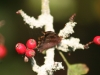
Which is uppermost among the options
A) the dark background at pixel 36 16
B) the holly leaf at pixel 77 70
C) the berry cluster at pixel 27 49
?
the dark background at pixel 36 16

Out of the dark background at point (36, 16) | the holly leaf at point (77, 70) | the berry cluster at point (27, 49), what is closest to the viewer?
the berry cluster at point (27, 49)

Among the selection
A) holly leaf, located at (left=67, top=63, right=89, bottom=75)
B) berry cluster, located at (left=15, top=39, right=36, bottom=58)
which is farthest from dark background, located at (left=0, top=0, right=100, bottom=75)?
berry cluster, located at (left=15, top=39, right=36, bottom=58)

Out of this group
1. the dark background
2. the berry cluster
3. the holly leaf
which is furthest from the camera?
the dark background

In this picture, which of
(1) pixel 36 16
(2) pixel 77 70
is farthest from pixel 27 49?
(1) pixel 36 16

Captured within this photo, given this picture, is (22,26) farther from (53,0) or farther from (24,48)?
(24,48)

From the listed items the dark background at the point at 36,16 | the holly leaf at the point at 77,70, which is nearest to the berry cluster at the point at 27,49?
the holly leaf at the point at 77,70

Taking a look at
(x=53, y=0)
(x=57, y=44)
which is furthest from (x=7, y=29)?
(x=57, y=44)

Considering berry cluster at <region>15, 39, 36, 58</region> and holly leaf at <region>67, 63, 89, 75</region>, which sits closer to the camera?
berry cluster at <region>15, 39, 36, 58</region>

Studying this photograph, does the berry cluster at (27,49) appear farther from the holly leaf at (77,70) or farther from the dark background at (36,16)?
the dark background at (36,16)

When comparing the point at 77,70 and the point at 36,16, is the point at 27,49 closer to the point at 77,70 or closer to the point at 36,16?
the point at 77,70

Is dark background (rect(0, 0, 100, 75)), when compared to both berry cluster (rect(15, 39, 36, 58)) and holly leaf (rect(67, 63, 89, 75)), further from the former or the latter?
berry cluster (rect(15, 39, 36, 58))
